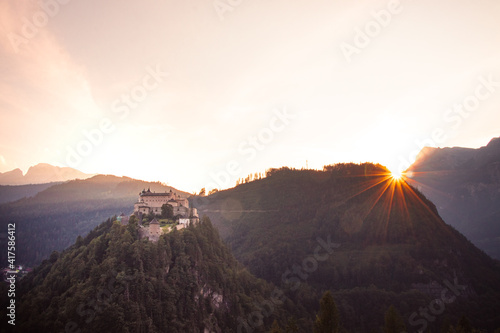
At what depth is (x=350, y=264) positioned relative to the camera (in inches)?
6265

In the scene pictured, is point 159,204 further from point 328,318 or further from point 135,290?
point 328,318

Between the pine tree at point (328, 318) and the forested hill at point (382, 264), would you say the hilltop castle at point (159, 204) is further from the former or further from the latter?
the forested hill at point (382, 264)

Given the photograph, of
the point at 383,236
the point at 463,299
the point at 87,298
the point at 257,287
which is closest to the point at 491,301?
the point at 463,299

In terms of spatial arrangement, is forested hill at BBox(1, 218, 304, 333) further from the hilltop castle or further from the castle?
the hilltop castle

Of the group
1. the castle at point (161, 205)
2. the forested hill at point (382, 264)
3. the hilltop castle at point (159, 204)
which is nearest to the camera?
the castle at point (161, 205)

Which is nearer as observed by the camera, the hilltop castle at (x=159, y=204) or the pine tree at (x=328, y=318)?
the pine tree at (x=328, y=318)

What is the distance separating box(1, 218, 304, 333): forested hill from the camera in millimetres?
57281

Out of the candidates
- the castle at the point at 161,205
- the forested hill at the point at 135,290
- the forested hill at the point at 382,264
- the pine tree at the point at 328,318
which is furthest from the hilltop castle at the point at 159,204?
the forested hill at the point at 382,264

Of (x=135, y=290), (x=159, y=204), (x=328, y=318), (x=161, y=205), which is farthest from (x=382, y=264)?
(x=135, y=290)

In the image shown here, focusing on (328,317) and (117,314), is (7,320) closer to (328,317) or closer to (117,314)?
(117,314)

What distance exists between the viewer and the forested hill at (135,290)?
57.3 m

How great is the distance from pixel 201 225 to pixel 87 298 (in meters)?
44.3

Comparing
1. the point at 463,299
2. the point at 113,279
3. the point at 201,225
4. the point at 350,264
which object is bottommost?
the point at 463,299

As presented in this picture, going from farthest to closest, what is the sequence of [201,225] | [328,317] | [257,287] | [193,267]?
1. [257,287]
2. [201,225]
3. [193,267]
4. [328,317]
